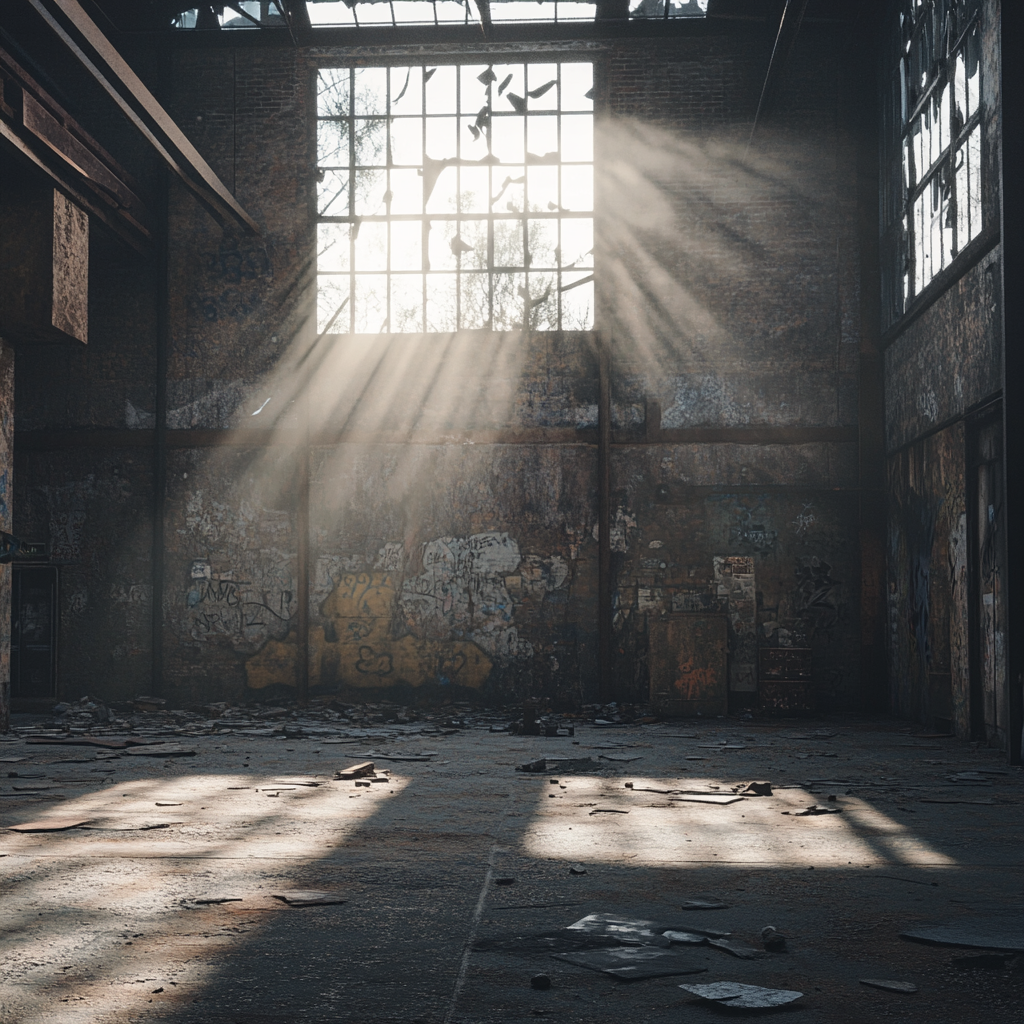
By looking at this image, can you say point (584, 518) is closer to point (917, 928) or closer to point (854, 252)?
point (854, 252)

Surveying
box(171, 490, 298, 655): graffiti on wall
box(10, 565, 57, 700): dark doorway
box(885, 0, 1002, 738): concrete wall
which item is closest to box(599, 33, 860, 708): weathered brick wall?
box(885, 0, 1002, 738): concrete wall

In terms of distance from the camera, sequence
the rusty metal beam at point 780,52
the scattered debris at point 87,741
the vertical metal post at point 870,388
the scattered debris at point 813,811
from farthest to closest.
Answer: the vertical metal post at point 870,388 → the rusty metal beam at point 780,52 → the scattered debris at point 87,741 → the scattered debris at point 813,811

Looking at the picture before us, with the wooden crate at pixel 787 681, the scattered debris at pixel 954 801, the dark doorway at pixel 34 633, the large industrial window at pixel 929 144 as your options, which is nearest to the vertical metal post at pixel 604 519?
the wooden crate at pixel 787 681

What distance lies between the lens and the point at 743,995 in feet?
8.73

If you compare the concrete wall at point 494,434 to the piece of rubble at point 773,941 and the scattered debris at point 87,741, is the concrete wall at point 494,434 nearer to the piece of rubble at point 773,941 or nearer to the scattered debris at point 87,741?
the scattered debris at point 87,741

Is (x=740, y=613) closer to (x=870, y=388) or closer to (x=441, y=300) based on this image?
(x=870, y=388)

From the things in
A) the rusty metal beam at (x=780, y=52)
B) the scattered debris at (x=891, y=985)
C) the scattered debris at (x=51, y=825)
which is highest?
the rusty metal beam at (x=780, y=52)

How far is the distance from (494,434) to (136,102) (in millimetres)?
5009

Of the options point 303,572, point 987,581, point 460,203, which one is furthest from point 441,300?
point 987,581

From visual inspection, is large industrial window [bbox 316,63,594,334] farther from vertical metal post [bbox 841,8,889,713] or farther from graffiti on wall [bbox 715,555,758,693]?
graffiti on wall [bbox 715,555,758,693]

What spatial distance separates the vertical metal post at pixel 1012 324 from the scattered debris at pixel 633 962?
5483 millimetres

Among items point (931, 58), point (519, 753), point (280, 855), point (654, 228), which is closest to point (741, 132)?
point (654, 228)

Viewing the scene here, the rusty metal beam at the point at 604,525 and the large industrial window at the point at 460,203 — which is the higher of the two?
the large industrial window at the point at 460,203

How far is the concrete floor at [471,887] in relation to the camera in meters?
2.69
